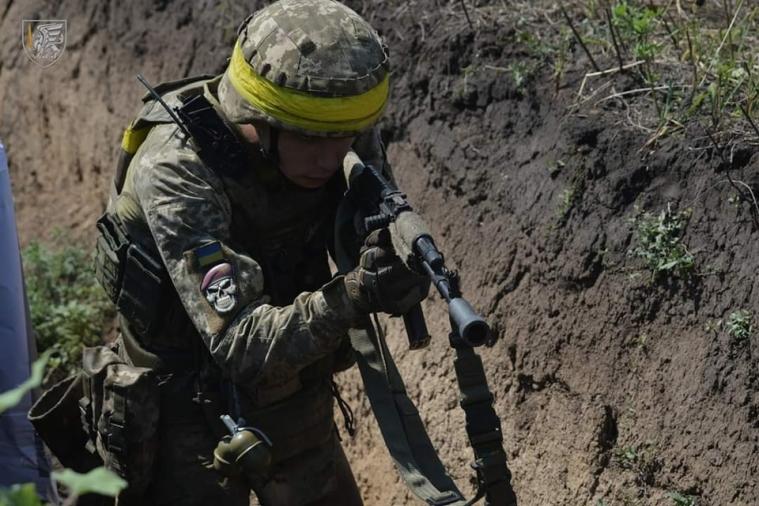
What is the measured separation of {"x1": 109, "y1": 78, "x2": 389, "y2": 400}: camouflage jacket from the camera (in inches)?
125

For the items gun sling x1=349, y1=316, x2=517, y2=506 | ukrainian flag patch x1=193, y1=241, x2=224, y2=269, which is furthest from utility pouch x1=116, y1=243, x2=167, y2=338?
gun sling x1=349, y1=316, x2=517, y2=506

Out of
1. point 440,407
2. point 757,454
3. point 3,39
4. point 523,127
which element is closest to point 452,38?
point 523,127

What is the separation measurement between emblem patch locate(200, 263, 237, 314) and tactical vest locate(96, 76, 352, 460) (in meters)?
0.14

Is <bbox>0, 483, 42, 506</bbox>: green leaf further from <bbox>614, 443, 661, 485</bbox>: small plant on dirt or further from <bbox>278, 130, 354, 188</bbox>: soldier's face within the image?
<bbox>614, 443, 661, 485</bbox>: small plant on dirt

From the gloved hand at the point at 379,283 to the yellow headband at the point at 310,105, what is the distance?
12.8 inches

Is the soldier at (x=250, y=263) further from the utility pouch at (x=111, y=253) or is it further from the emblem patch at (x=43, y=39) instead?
the emblem patch at (x=43, y=39)

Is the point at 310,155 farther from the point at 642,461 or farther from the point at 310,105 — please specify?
the point at 642,461

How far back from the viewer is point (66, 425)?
12.6 ft

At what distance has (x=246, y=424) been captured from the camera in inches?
137

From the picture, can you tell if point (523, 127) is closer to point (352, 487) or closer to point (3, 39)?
point (352, 487)

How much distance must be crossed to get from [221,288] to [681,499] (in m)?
1.64

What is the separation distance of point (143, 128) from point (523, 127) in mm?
1810

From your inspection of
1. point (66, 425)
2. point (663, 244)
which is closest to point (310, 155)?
point (66, 425)

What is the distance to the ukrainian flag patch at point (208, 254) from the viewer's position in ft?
10.5
